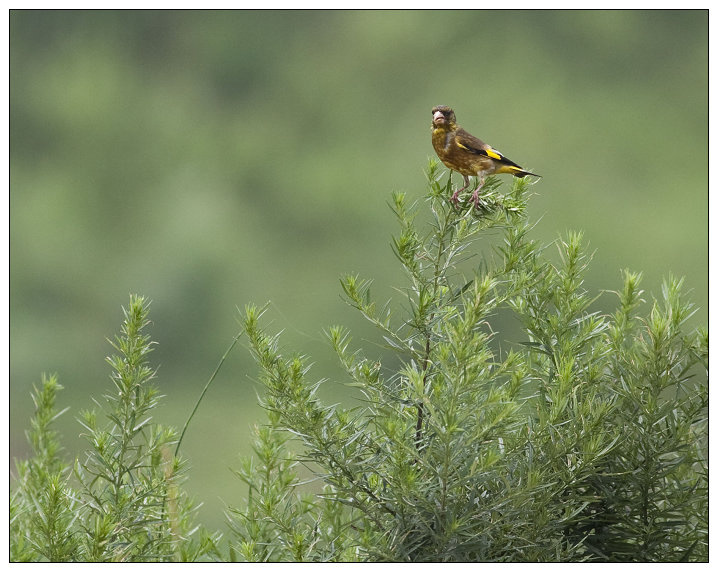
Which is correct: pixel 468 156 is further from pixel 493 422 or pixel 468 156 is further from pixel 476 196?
pixel 493 422

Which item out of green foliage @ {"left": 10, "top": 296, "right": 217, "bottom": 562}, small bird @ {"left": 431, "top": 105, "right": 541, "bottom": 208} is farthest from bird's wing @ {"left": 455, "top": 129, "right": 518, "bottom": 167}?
green foliage @ {"left": 10, "top": 296, "right": 217, "bottom": 562}

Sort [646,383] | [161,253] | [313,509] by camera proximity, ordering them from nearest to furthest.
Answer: [646,383] → [313,509] → [161,253]

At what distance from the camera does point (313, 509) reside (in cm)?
76

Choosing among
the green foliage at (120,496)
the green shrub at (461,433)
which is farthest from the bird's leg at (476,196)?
the green foliage at (120,496)

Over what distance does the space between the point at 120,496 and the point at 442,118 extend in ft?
1.32

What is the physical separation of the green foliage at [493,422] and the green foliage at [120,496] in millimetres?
67

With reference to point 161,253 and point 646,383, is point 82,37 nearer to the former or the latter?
point 161,253

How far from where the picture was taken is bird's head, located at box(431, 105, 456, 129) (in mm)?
720

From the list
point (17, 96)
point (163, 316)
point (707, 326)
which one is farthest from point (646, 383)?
point (17, 96)

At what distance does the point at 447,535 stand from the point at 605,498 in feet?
0.42

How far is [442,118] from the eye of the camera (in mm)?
724

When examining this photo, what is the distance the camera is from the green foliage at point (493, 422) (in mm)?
573

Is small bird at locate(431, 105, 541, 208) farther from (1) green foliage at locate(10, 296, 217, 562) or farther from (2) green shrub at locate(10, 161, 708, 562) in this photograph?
(1) green foliage at locate(10, 296, 217, 562)

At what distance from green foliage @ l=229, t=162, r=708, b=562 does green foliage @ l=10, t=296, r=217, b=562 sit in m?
0.07
